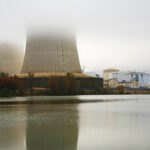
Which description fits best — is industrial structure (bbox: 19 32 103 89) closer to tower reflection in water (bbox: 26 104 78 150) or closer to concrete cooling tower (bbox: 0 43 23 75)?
concrete cooling tower (bbox: 0 43 23 75)

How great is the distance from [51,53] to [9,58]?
16546mm

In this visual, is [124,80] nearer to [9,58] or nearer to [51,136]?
[9,58]

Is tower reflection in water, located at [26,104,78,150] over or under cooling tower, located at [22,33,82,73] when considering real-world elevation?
under

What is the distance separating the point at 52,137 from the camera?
23.0ft

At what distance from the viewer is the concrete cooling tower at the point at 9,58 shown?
193 feet

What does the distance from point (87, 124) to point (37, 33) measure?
36661mm

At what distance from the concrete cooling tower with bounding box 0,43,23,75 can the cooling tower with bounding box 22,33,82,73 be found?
12.8 metres

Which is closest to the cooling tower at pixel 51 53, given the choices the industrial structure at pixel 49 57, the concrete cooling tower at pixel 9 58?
the industrial structure at pixel 49 57

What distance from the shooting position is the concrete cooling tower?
58.7 metres

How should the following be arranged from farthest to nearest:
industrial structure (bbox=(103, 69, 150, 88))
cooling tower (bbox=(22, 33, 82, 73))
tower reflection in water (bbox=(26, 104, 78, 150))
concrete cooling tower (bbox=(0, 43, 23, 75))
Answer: industrial structure (bbox=(103, 69, 150, 88)) → concrete cooling tower (bbox=(0, 43, 23, 75)) → cooling tower (bbox=(22, 33, 82, 73)) → tower reflection in water (bbox=(26, 104, 78, 150))

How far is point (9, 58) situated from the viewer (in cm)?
5938

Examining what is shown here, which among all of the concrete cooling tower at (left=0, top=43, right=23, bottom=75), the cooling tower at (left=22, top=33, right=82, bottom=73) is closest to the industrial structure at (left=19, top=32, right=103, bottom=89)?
the cooling tower at (left=22, top=33, right=82, bottom=73)

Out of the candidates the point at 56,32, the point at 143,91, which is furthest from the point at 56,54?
the point at 143,91

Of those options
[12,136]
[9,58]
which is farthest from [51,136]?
[9,58]
